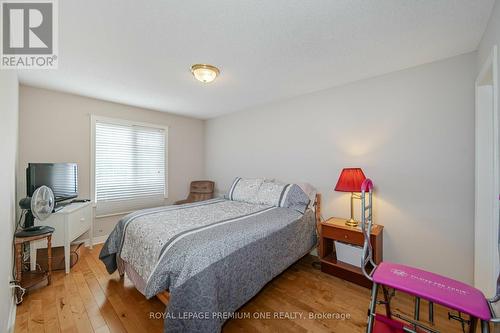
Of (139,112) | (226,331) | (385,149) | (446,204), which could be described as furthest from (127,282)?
(446,204)

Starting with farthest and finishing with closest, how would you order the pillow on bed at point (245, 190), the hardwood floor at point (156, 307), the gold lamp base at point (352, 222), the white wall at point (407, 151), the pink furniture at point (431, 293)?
the pillow on bed at point (245, 190) < the gold lamp base at point (352, 222) < the white wall at point (407, 151) < the hardwood floor at point (156, 307) < the pink furniture at point (431, 293)

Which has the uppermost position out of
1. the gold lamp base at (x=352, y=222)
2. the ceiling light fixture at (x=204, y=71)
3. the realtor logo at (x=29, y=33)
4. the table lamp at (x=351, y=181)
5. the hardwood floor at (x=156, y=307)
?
the realtor logo at (x=29, y=33)

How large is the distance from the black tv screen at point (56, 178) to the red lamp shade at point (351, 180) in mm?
3572

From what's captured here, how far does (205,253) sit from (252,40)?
1.79m

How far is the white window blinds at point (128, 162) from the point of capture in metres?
3.35

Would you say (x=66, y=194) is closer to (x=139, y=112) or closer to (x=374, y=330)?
(x=139, y=112)

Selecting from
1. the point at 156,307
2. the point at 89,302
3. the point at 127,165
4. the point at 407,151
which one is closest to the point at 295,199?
the point at 407,151

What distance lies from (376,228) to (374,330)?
1129 millimetres

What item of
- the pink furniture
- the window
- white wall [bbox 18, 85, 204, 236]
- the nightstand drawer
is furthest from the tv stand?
the pink furniture

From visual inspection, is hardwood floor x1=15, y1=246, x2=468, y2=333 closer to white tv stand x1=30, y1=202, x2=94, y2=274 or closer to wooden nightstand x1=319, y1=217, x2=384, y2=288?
wooden nightstand x1=319, y1=217, x2=384, y2=288

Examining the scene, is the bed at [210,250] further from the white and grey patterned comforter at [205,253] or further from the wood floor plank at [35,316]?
the wood floor plank at [35,316]

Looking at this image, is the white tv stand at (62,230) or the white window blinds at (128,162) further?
the white window blinds at (128,162)

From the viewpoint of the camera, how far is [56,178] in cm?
262

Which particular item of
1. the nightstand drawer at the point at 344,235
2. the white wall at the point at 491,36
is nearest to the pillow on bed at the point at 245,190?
the nightstand drawer at the point at 344,235
